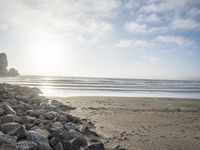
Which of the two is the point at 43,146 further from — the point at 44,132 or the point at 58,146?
the point at 44,132

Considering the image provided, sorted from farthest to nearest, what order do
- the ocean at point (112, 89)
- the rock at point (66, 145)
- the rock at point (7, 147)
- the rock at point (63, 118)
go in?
1. the ocean at point (112, 89)
2. the rock at point (63, 118)
3. the rock at point (66, 145)
4. the rock at point (7, 147)

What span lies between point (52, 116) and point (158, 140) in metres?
3.94

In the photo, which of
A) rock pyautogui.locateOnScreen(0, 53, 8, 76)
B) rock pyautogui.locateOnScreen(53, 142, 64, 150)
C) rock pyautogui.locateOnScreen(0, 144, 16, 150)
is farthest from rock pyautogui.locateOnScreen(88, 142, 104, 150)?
rock pyautogui.locateOnScreen(0, 53, 8, 76)

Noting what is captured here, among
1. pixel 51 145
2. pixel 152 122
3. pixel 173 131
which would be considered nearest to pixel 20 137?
pixel 51 145

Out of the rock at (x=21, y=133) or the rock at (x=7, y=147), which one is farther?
the rock at (x=21, y=133)

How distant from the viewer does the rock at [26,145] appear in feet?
20.5

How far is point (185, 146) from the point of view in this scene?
347 inches

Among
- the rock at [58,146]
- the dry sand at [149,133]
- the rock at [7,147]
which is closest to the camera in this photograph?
the rock at [7,147]

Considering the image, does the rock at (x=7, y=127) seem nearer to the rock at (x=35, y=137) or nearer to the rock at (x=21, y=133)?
the rock at (x=21, y=133)

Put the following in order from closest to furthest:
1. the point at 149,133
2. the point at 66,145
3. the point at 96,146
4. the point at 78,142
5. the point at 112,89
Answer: the point at 66,145 < the point at 78,142 < the point at 96,146 < the point at 149,133 < the point at 112,89

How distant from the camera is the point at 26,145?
634 centimetres

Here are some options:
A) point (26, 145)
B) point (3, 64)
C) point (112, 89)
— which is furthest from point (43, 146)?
point (3, 64)

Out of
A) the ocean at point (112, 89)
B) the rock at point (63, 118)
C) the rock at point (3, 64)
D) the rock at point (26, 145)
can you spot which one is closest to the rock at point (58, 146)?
the rock at point (26, 145)

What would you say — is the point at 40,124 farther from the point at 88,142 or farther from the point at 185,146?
the point at 185,146
